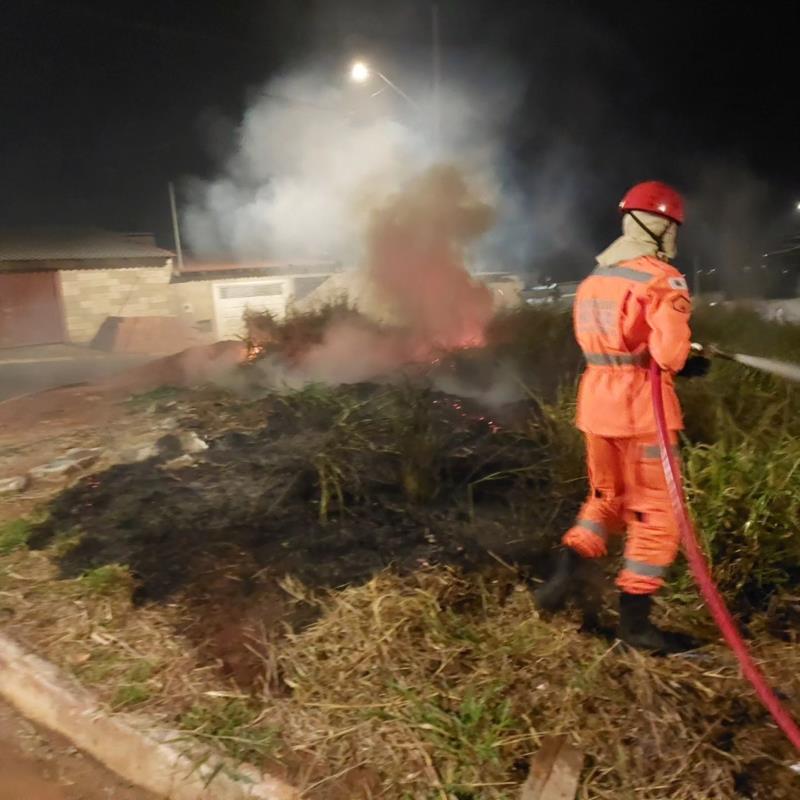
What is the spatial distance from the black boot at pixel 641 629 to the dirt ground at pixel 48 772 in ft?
6.31

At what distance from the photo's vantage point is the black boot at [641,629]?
275 cm

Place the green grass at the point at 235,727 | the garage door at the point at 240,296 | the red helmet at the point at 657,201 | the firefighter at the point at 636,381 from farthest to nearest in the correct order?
the garage door at the point at 240,296 → the red helmet at the point at 657,201 → the firefighter at the point at 636,381 → the green grass at the point at 235,727

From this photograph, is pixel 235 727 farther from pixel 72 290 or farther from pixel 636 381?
pixel 72 290

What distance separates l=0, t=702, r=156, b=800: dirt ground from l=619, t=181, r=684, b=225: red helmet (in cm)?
298

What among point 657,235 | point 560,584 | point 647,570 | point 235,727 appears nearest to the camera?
point 235,727

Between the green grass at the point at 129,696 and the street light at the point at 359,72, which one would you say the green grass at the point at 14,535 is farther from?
the street light at the point at 359,72

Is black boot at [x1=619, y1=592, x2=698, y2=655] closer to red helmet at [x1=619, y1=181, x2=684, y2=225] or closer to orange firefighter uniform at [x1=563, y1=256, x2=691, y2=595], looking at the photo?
orange firefighter uniform at [x1=563, y1=256, x2=691, y2=595]

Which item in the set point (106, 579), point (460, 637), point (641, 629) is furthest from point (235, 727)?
point (641, 629)

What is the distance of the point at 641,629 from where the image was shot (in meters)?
2.77

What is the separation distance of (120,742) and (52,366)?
633 inches

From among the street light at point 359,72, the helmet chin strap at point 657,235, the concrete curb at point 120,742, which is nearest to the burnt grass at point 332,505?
the concrete curb at point 120,742

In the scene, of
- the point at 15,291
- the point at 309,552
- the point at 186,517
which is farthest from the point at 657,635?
the point at 15,291

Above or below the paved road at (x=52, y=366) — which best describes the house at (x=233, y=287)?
above

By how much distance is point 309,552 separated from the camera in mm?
3637
